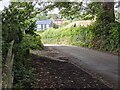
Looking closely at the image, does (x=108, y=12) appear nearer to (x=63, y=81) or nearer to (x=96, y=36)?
(x=96, y=36)

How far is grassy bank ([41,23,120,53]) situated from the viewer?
60.3 ft

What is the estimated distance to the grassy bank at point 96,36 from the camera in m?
18.4

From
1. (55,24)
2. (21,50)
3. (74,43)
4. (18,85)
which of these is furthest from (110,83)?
(55,24)

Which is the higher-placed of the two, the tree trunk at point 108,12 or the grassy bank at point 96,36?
the tree trunk at point 108,12

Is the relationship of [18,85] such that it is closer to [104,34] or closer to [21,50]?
[21,50]

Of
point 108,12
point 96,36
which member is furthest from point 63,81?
point 96,36

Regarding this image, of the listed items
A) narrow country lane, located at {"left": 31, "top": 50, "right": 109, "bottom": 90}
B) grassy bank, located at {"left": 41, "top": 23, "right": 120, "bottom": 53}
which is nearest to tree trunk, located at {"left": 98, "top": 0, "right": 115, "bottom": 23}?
grassy bank, located at {"left": 41, "top": 23, "right": 120, "bottom": 53}

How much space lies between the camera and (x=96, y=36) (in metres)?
22.0

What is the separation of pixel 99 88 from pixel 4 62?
268 centimetres

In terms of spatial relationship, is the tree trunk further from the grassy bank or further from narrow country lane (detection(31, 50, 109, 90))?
narrow country lane (detection(31, 50, 109, 90))

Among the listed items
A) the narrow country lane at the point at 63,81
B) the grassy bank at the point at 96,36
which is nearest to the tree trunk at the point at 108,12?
the grassy bank at the point at 96,36

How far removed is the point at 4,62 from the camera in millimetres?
5762

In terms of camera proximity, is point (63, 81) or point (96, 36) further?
point (96, 36)

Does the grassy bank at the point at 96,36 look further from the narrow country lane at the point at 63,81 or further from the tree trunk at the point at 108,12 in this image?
the narrow country lane at the point at 63,81
